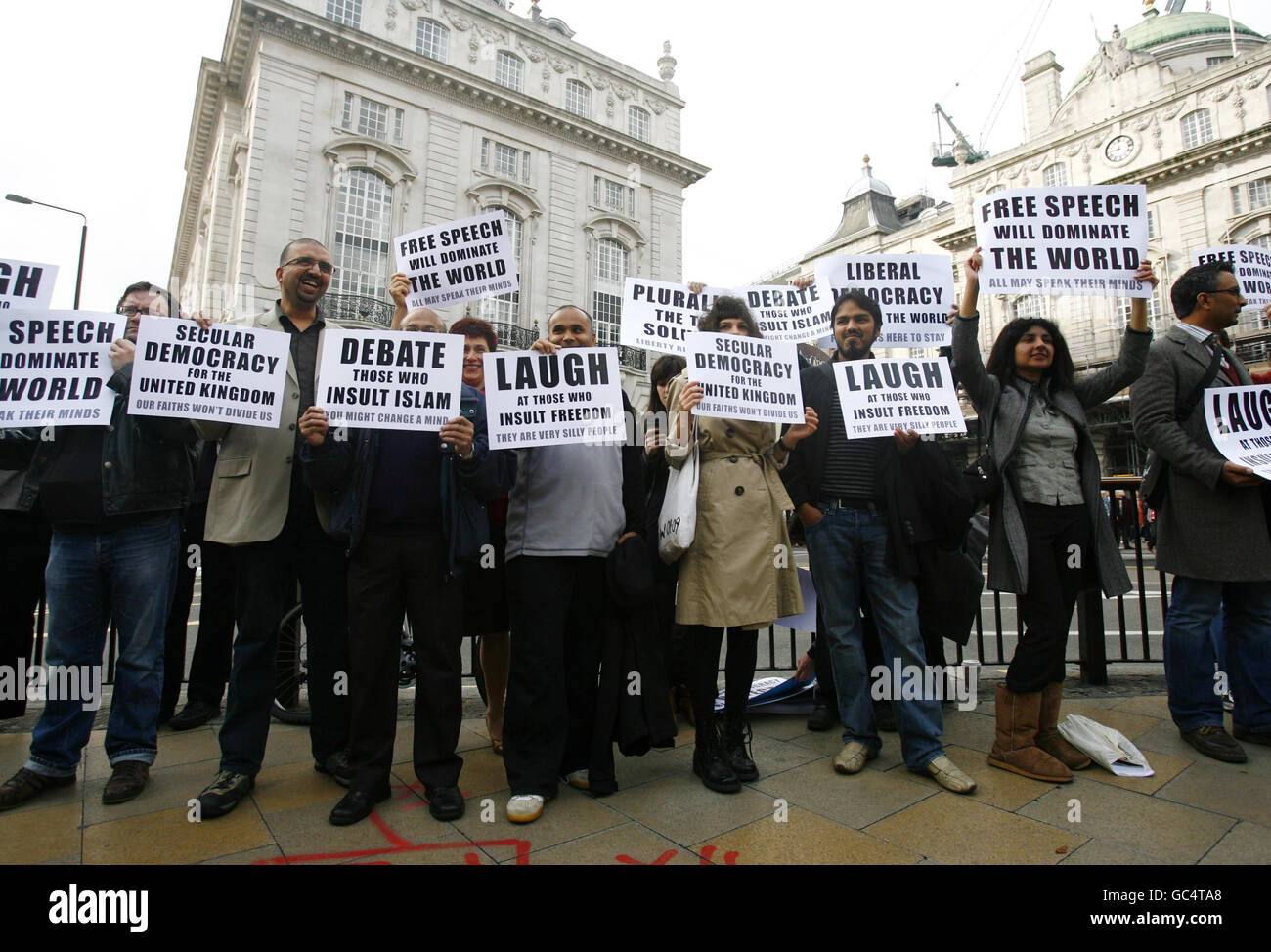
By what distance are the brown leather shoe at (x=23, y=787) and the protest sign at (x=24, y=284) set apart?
7.15 ft

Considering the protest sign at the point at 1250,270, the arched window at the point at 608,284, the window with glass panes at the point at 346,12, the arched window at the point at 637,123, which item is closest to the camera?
the protest sign at the point at 1250,270

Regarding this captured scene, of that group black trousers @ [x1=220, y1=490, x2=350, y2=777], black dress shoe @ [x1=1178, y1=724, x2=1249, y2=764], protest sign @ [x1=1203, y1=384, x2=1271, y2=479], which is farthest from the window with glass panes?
black dress shoe @ [x1=1178, y1=724, x2=1249, y2=764]

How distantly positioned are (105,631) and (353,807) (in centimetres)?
150

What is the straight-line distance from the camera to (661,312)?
4.74 meters

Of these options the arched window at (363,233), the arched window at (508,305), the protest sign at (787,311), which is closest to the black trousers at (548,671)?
the protest sign at (787,311)

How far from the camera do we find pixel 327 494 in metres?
3.21

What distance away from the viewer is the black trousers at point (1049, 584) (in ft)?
11.0

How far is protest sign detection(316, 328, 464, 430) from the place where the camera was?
2.99m

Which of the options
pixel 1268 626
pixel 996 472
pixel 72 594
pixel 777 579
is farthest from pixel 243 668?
pixel 1268 626

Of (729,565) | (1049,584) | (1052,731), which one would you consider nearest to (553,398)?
(729,565)

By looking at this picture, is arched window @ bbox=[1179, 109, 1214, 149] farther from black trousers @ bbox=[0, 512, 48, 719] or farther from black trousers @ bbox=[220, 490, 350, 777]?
black trousers @ bbox=[0, 512, 48, 719]

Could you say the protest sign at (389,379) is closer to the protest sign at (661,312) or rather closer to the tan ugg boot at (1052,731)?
the protest sign at (661,312)

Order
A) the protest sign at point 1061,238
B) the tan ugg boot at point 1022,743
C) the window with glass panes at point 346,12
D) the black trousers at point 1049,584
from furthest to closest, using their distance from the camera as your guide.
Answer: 1. the window with glass panes at point 346,12
2. the protest sign at point 1061,238
3. the black trousers at point 1049,584
4. the tan ugg boot at point 1022,743
